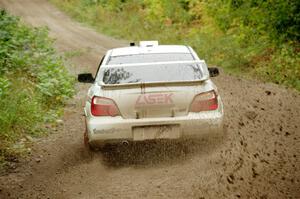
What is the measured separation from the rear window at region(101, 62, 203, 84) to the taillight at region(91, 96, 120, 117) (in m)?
0.29

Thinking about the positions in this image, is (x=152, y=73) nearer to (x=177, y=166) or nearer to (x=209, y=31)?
(x=177, y=166)

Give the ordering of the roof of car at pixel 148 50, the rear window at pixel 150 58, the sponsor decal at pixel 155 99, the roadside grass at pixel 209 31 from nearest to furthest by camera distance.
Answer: the sponsor decal at pixel 155 99 → the rear window at pixel 150 58 → the roof of car at pixel 148 50 → the roadside grass at pixel 209 31

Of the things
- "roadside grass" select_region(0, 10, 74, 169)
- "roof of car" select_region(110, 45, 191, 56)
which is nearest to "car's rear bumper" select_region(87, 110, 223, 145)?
"roof of car" select_region(110, 45, 191, 56)

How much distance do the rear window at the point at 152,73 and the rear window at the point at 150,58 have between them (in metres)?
0.34

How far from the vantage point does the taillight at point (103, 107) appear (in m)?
5.79

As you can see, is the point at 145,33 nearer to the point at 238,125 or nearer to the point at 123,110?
the point at 238,125

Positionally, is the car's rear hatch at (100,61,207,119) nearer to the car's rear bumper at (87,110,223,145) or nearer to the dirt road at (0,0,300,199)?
the car's rear bumper at (87,110,223,145)

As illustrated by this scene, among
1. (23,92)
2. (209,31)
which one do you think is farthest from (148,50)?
(209,31)

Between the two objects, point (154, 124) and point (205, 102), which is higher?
point (205, 102)

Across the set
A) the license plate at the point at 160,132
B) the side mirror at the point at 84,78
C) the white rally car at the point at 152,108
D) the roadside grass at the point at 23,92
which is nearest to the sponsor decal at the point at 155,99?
the white rally car at the point at 152,108

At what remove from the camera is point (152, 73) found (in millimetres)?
6137

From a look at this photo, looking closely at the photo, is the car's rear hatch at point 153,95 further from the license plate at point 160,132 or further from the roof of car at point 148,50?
the roof of car at point 148,50

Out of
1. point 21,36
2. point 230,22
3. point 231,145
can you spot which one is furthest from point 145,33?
point 231,145

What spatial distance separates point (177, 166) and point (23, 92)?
4.78m
